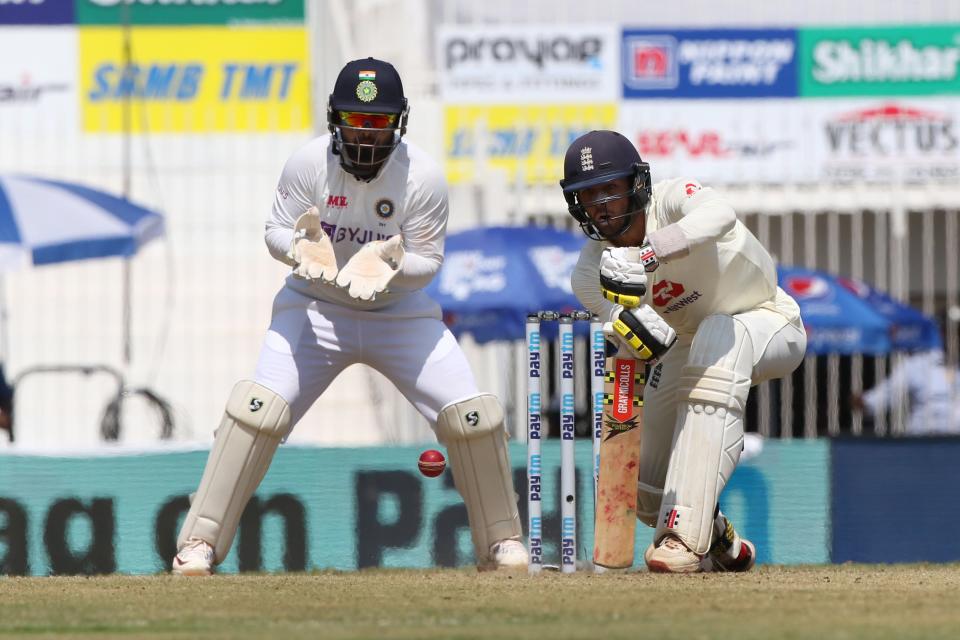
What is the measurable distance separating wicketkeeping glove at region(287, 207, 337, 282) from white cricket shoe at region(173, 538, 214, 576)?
1.04 meters

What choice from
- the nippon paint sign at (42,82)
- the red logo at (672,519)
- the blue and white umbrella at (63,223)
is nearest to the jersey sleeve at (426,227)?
the red logo at (672,519)

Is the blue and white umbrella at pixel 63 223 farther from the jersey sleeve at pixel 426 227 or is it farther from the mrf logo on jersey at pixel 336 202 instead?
the jersey sleeve at pixel 426 227

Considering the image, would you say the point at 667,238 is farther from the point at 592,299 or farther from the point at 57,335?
the point at 57,335

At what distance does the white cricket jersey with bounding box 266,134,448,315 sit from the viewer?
690cm

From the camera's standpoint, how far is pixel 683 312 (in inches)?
266

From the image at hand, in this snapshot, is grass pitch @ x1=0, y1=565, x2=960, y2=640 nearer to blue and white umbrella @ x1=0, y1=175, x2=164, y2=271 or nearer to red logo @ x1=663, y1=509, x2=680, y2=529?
red logo @ x1=663, y1=509, x2=680, y2=529

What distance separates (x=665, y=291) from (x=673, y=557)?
0.95m

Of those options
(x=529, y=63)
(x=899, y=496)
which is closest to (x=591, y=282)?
(x=899, y=496)

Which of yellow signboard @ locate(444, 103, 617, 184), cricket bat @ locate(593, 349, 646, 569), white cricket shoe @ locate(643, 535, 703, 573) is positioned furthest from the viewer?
yellow signboard @ locate(444, 103, 617, 184)

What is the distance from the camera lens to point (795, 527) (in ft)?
28.6

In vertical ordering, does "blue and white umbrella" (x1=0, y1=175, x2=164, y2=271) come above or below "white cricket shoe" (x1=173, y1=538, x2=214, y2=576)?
above

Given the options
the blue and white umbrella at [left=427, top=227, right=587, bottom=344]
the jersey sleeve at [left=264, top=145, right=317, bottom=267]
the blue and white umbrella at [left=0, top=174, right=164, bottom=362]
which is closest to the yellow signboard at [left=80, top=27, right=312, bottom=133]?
the blue and white umbrella at [left=0, top=174, right=164, bottom=362]

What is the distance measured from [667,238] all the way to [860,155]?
9303 mm

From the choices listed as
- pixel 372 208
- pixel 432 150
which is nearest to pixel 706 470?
pixel 372 208
